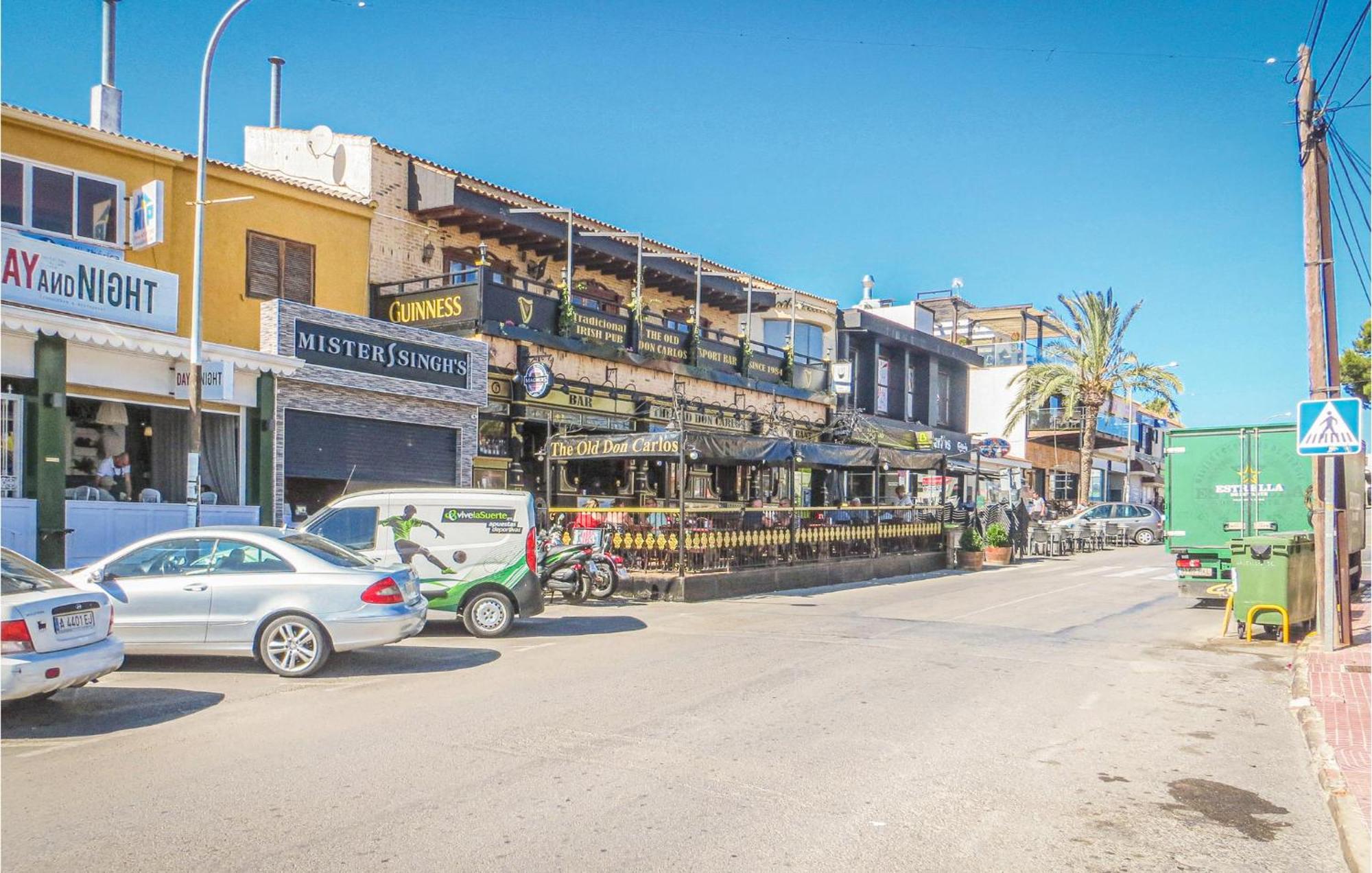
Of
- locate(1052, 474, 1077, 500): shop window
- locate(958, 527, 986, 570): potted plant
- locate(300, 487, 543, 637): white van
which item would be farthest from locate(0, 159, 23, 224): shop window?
locate(1052, 474, 1077, 500): shop window

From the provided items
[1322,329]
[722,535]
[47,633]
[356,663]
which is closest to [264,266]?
[722,535]

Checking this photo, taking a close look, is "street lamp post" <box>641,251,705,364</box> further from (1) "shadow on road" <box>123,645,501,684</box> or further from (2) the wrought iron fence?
(1) "shadow on road" <box>123,645,501,684</box>

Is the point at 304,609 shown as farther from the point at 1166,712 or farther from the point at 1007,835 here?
the point at 1166,712

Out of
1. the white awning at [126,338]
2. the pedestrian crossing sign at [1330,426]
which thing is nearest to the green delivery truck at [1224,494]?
the pedestrian crossing sign at [1330,426]

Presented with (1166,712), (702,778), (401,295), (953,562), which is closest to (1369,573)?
(953,562)

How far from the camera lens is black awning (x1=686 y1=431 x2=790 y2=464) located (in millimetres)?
18297

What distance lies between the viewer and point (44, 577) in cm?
798

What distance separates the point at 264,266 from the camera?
1905 cm

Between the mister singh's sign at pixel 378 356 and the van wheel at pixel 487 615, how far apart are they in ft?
25.1

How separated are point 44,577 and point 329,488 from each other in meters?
11.4

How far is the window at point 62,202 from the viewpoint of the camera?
15.7 metres

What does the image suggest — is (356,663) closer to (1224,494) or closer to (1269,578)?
(1269,578)

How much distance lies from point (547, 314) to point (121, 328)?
30.9ft

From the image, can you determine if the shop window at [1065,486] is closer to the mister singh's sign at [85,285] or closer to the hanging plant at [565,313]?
the hanging plant at [565,313]
